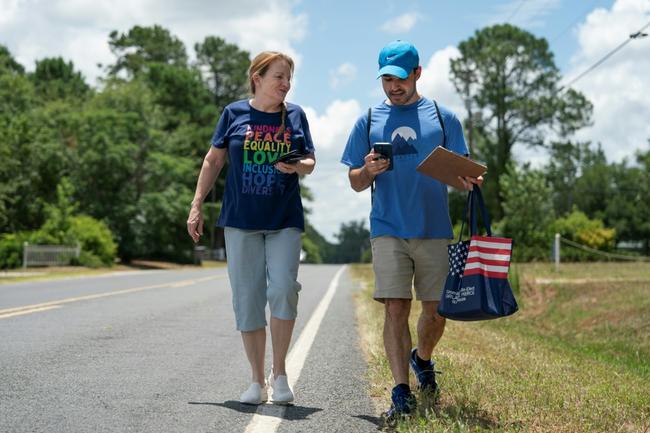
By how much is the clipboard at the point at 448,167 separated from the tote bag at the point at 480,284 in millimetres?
379

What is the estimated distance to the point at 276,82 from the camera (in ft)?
17.5

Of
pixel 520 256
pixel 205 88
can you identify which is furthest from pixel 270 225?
pixel 205 88

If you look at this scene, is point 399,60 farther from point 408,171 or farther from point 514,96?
point 514,96

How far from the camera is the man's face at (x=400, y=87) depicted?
16.7 ft

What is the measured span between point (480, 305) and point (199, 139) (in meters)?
59.3

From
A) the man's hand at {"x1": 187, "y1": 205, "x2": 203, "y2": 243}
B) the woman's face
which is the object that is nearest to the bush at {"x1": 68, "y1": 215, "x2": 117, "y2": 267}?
the man's hand at {"x1": 187, "y1": 205, "x2": 203, "y2": 243}

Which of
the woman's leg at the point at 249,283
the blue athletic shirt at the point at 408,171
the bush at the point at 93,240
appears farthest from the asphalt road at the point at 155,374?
the bush at the point at 93,240

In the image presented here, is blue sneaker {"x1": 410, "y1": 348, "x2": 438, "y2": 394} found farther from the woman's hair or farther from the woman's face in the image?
the woman's face

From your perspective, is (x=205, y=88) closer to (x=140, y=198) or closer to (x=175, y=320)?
(x=140, y=198)

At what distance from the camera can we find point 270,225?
17.4ft

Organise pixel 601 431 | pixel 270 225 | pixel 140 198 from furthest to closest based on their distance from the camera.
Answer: pixel 140 198 < pixel 270 225 < pixel 601 431

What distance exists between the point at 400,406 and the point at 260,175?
164 centimetres

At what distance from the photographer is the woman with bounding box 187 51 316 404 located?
530 cm

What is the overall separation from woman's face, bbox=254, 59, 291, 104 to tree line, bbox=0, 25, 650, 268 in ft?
95.4
